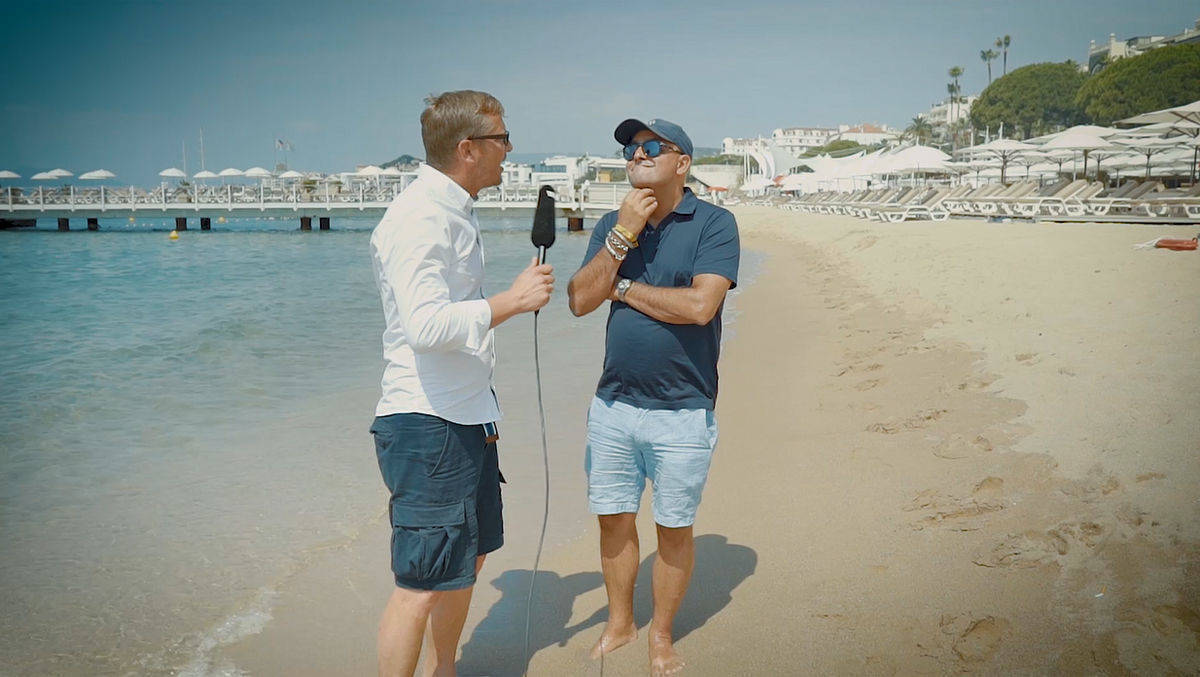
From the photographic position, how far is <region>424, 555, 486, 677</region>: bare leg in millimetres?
2727

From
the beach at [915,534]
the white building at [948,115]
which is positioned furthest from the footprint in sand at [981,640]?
the white building at [948,115]

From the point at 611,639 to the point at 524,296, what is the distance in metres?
1.51

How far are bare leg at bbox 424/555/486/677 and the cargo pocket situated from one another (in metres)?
0.21

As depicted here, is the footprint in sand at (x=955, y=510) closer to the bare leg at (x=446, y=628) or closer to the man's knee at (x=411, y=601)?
the bare leg at (x=446, y=628)

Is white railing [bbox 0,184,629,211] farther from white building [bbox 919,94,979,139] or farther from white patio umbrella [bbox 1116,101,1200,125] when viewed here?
white building [bbox 919,94,979,139]

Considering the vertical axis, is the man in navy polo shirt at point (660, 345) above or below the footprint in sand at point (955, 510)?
above

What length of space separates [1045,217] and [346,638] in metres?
26.7

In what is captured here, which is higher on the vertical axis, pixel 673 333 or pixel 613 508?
pixel 673 333

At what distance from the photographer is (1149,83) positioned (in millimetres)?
62656

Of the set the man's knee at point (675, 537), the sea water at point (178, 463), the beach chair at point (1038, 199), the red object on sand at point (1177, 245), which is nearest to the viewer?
the man's knee at point (675, 537)

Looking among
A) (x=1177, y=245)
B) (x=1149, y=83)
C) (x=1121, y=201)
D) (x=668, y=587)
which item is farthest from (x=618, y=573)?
(x=1149, y=83)

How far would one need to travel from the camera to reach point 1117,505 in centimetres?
345

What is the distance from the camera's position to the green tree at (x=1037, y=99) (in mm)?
93000

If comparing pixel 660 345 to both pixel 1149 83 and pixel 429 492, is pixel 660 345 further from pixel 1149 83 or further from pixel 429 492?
pixel 1149 83
